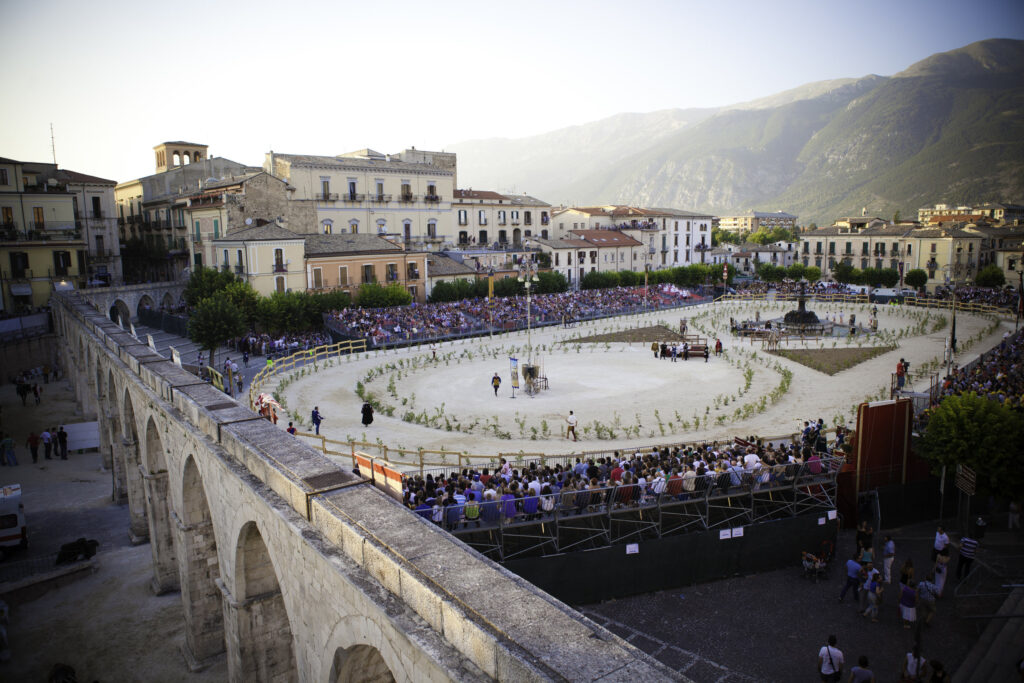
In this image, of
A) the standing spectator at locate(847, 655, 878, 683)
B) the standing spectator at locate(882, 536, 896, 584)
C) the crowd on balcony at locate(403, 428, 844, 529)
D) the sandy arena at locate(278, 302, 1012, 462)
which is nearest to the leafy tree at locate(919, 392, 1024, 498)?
the crowd on balcony at locate(403, 428, 844, 529)

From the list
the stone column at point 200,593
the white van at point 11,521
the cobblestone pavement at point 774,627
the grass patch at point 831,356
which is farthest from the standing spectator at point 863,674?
the grass patch at point 831,356

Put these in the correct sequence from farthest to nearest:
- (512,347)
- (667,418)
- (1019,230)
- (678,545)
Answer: (1019,230) → (512,347) → (667,418) → (678,545)

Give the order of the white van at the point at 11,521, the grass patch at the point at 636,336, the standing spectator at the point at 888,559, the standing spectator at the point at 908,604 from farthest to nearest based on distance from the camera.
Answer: the grass patch at the point at 636,336
the white van at the point at 11,521
the standing spectator at the point at 888,559
the standing spectator at the point at 908,604

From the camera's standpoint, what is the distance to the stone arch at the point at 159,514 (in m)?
18.5

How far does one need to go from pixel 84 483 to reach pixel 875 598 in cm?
2793

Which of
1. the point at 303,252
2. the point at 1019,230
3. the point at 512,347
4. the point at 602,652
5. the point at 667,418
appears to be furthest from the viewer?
the point at 1019,230

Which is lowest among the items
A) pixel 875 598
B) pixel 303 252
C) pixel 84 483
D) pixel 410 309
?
pixel 84 483

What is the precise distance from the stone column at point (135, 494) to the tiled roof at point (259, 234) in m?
24.8

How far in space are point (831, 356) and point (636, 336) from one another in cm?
1289

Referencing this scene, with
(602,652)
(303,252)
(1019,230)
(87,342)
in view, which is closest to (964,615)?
(602,652)

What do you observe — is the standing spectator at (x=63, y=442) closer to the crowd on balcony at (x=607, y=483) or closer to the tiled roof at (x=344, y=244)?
the tiled roof at (x=344, y=244)

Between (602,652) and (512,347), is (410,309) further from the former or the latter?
(602,652)

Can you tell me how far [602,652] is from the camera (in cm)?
626

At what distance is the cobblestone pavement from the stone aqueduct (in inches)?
244
